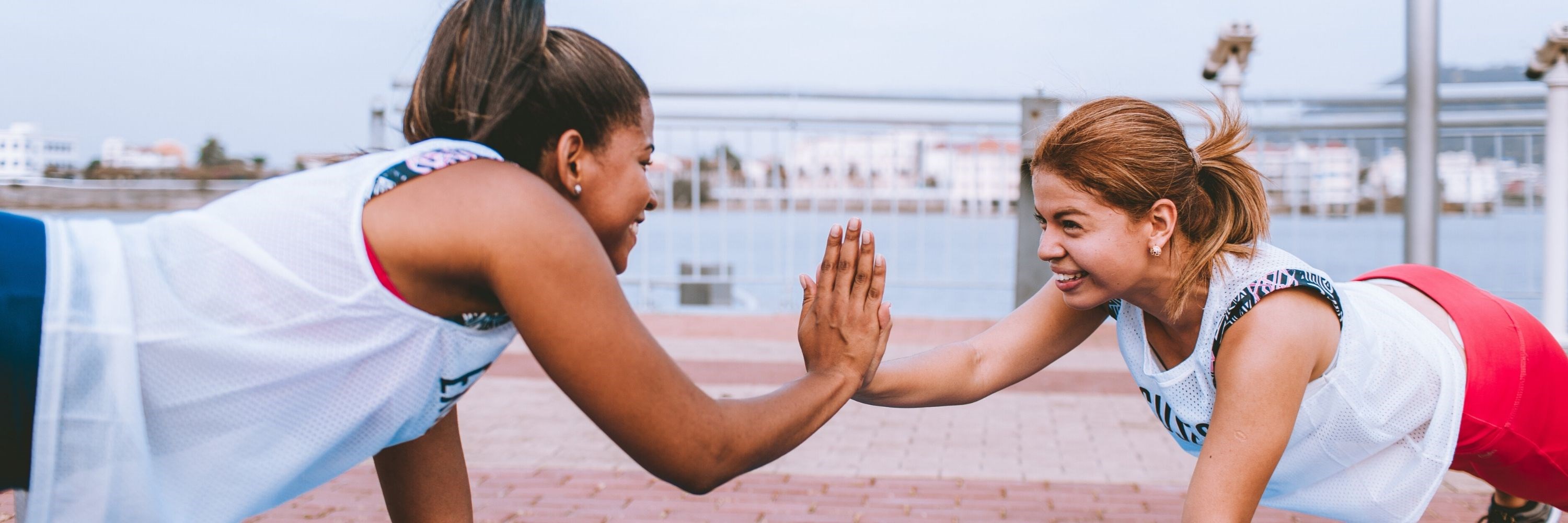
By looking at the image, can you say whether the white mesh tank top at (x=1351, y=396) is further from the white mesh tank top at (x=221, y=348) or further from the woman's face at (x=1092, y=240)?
the white mesh tank top at (x=221, y=348)

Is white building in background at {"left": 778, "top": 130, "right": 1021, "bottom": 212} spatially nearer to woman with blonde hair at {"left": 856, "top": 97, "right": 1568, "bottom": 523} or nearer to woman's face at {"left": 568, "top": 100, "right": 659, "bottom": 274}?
woman with blonde hair at {"left": 856, "top": 97, "right": 1568, "bottom": 523}

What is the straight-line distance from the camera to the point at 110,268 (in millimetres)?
1431

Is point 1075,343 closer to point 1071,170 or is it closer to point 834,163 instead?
point 1071,170

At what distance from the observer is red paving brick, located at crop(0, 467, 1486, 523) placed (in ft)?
12.4

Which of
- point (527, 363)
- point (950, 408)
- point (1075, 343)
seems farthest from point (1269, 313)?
point (527, 363)

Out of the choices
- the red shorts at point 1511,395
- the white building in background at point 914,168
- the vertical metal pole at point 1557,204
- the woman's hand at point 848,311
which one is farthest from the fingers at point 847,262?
the white building in background at point 914,168

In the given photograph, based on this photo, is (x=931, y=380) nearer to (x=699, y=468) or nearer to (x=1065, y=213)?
(x=1065, y=213)

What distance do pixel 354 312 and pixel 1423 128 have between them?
5.39m

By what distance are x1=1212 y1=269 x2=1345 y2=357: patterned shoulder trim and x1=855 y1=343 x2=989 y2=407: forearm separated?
2.11ft

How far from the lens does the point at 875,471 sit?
4.42 meters

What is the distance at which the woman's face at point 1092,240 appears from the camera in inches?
83.9

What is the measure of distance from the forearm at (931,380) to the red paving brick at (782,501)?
4.15ft

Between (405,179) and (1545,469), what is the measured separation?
2421mm

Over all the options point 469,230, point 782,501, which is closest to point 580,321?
point 469,230
